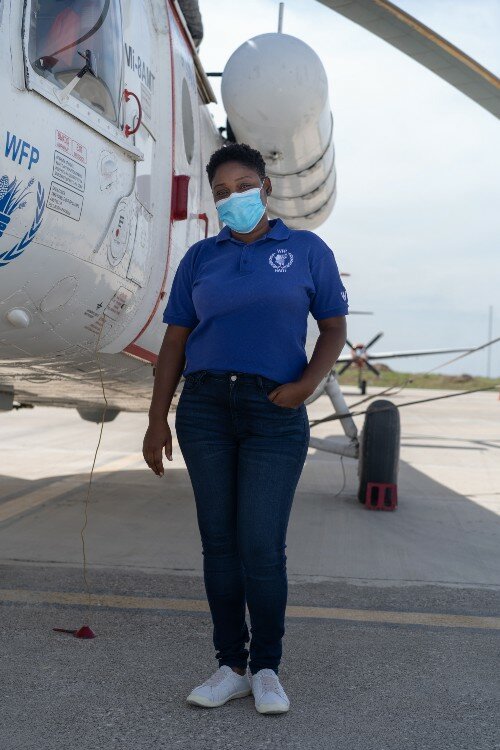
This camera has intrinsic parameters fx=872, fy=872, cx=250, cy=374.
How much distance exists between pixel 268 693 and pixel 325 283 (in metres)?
1.33

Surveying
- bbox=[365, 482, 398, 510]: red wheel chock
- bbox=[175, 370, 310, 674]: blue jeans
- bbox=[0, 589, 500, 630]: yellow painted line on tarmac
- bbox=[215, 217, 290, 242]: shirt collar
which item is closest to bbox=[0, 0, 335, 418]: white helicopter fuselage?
bbox=[215, 217, 290, 242]: shirt collar

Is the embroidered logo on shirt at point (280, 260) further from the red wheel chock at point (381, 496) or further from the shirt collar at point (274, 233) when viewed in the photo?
the red wheel chock at point (381, 496)

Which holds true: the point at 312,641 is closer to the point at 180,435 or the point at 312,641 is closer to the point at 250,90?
the point at 180,435

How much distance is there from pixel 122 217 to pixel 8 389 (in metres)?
2.34

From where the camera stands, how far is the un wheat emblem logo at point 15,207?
2.84 m

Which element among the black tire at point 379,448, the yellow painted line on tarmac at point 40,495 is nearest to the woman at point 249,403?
the yellow painted line on tarmac at point 40,495

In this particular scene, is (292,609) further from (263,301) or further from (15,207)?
(15,207)

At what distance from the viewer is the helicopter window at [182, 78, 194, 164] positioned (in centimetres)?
515

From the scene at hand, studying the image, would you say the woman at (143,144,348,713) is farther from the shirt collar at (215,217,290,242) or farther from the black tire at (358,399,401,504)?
the black tire at (358,399,401,504)

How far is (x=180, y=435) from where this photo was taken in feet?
9.68

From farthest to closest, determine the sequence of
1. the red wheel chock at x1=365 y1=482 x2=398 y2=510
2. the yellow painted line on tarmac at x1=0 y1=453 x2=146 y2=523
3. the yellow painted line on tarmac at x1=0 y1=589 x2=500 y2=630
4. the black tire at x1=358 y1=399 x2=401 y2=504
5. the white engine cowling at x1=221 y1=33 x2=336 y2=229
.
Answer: the black tire at x1=358 y1=399 x2=401 y2=504 < the red wheel chock at x1=365 y1=482 x2=398 y2=510 < the yellow painted line on tarmac at x1=0 y1=453 x2=146 y2=523 < the white engine cowling at x1=221 y1=33 x2=336 y2=229 < the yellow painted line on tarmac at x1=0 y1=589 x2=500 y2=630

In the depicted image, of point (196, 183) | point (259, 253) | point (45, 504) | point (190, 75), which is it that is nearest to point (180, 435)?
point (259, 253)

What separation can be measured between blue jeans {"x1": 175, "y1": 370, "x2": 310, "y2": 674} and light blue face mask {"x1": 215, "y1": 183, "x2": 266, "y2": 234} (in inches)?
19.6

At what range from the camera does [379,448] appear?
7496 mm
